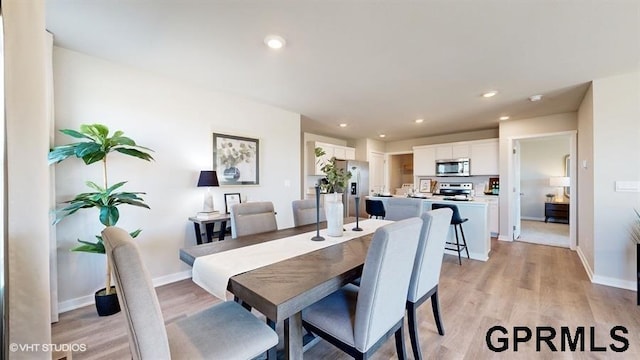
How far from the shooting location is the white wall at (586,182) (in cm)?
299

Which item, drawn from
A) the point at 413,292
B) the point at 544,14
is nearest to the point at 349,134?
the point at 544,14

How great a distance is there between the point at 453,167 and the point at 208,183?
5.01 m

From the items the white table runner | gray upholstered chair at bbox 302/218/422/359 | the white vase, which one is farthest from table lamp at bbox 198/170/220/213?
gray upholstered chair at bbox 302/218/422/359

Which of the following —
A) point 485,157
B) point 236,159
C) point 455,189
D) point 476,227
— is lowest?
point 476,227

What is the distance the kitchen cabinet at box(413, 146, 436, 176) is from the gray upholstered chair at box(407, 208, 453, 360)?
4.57 meters

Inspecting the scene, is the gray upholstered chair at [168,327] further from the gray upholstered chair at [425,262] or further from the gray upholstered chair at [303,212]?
the gray upholstered chair at [303,212]

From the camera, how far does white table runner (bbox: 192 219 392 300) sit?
125cm

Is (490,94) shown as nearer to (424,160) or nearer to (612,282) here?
(612,282)

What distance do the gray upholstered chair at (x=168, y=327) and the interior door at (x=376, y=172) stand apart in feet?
18.0

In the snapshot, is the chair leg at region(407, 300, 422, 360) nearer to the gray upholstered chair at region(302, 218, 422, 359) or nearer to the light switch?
the gray upholstered chair at region(302, 218, 422, 359)

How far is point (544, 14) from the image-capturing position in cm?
171

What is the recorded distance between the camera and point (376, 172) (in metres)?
6.79

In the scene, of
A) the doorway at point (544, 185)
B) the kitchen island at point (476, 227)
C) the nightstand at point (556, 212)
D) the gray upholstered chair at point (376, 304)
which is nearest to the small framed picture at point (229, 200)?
the gray upholstered chair at point (376, 304)

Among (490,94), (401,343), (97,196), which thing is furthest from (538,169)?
(97,196)
